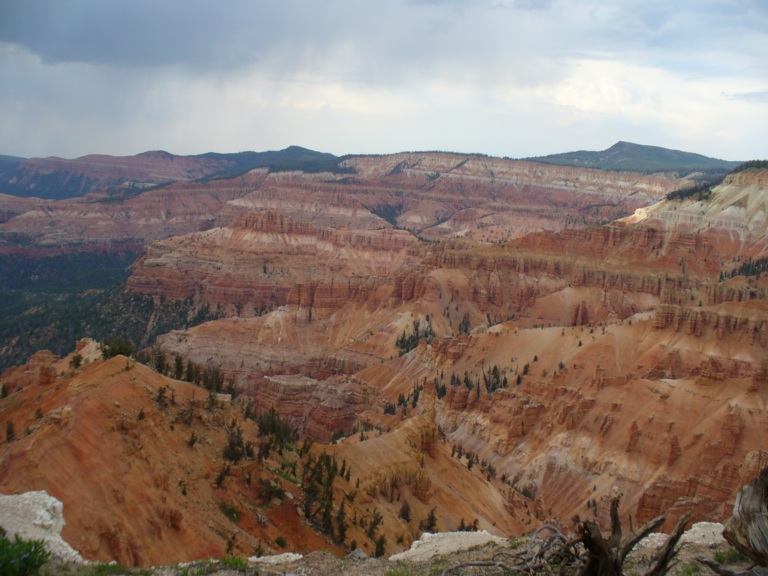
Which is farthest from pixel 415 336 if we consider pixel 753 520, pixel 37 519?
pixel 753 520

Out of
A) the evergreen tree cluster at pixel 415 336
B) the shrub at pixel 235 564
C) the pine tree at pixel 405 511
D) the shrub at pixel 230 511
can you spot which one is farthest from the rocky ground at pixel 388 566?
the evergreen tree cluster at pixel 415 336

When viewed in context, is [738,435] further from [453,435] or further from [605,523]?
[453,435]

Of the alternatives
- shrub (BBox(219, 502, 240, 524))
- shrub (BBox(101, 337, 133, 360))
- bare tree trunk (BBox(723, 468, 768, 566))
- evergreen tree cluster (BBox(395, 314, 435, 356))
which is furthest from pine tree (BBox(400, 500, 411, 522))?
evergreen tree cluster (BBox(395, 314, 435, 356))

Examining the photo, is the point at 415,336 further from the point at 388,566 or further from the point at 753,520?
the point at 753,520

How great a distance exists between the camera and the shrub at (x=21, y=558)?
13711 millimetres

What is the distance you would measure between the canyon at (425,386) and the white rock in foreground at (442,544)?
4.00 meters

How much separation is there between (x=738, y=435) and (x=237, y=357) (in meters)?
65.2

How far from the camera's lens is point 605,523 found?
171ft

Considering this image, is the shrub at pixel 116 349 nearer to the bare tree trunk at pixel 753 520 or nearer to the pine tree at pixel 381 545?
the pine tree at pixel 381 545

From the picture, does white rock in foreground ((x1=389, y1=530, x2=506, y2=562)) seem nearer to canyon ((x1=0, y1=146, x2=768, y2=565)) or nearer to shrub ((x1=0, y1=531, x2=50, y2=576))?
canyon ((x1=0, y1=146, x2=768, y2=565))

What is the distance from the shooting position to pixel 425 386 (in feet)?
278

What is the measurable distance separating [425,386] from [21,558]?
235 feet

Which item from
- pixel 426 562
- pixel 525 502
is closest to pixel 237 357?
pixel 525 502

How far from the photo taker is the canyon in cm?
2744
